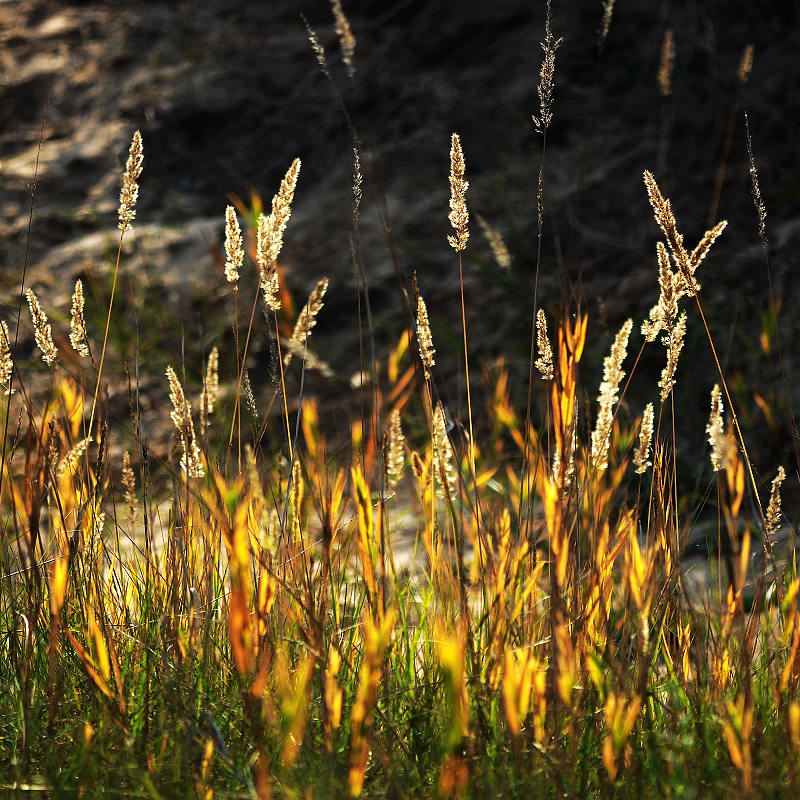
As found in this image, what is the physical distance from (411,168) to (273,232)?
10.3 ft

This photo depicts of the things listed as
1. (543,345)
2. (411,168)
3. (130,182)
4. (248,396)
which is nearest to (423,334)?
(543,345)

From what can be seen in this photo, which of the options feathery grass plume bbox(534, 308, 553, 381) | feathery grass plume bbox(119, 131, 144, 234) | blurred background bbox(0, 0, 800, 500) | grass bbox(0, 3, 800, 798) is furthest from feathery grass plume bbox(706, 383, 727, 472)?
blurred background bbox(0, 0, 800, 500)

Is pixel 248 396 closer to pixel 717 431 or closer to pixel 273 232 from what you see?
pixel 273 232

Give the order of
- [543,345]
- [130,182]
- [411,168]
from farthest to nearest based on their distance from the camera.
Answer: [411,168] < [130,182] < [543,345]

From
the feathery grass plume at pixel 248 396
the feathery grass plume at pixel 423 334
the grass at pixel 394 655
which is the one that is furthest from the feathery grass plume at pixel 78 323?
the feathery grass plume at pixel 423 334

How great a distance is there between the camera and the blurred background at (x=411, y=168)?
319cm

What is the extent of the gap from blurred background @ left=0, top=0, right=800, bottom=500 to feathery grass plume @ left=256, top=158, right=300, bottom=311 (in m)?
1.63

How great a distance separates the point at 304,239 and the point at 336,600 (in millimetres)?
→ 2842

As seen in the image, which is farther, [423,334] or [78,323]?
[78,323]

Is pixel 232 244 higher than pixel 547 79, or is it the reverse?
pixel 547 79

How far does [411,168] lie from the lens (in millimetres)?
4199

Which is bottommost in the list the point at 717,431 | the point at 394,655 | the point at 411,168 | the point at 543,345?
the point at 394,655

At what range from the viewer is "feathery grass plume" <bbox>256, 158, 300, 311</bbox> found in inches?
46.1

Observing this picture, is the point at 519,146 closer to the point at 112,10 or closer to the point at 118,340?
the point at 118,340
